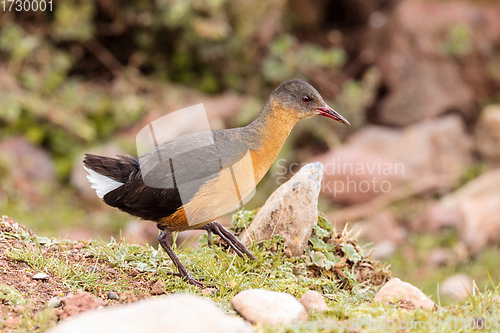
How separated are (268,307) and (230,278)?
901 mm

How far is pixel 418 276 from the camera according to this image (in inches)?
316

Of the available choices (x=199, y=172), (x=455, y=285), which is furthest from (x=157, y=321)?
(x=455, y=285)

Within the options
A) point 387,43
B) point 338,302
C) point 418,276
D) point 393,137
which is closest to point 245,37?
point 387,43

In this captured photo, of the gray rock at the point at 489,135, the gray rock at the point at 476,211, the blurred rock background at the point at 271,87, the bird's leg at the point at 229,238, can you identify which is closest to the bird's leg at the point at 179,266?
the bird's leg at the point at 229,238

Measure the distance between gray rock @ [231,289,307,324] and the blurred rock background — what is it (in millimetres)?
5323

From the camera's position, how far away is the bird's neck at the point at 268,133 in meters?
4.63

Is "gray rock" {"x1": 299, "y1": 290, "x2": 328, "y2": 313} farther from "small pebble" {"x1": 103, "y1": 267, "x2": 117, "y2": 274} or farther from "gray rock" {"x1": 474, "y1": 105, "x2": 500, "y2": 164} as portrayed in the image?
"gray rock" {"x1": 474, "y1": 105, "x2": 500, "y2": 164}

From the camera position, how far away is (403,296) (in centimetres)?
411

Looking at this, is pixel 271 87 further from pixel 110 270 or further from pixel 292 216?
pixel 110 270

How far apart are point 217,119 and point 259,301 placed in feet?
22.0

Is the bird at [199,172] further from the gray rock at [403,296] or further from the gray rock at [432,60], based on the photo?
the gray rock at [432,60]

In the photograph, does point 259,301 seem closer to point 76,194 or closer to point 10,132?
point 76,194

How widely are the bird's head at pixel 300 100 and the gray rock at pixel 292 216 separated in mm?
702

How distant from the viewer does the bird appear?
14.5ft
